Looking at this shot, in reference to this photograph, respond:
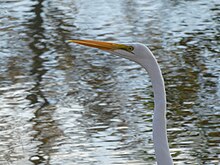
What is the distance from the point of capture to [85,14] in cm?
1329

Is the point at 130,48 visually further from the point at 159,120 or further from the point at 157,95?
the point at 159,120

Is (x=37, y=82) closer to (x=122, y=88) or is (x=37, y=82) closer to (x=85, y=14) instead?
(x=122, y=88)

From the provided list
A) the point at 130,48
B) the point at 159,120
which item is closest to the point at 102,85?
the point at 130,48

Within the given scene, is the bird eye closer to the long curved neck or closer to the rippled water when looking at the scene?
the long curved neck

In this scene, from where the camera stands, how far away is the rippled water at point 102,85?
22.1ft

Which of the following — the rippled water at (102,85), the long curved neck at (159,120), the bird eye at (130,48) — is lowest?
the rippled water at (102,85)

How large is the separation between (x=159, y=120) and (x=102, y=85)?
474 centimetres

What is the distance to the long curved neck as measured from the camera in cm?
416

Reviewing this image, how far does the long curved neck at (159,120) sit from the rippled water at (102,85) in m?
2.08

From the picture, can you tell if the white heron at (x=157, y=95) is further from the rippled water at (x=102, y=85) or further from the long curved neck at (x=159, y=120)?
the rippled water at (x=102, y=85)

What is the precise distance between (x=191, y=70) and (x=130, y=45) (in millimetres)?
5183

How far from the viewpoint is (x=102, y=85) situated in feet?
29.2

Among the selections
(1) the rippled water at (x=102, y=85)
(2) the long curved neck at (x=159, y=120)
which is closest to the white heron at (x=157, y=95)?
(2) the long curved neck at (x=159, y=120)

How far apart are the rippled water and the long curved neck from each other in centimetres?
208
